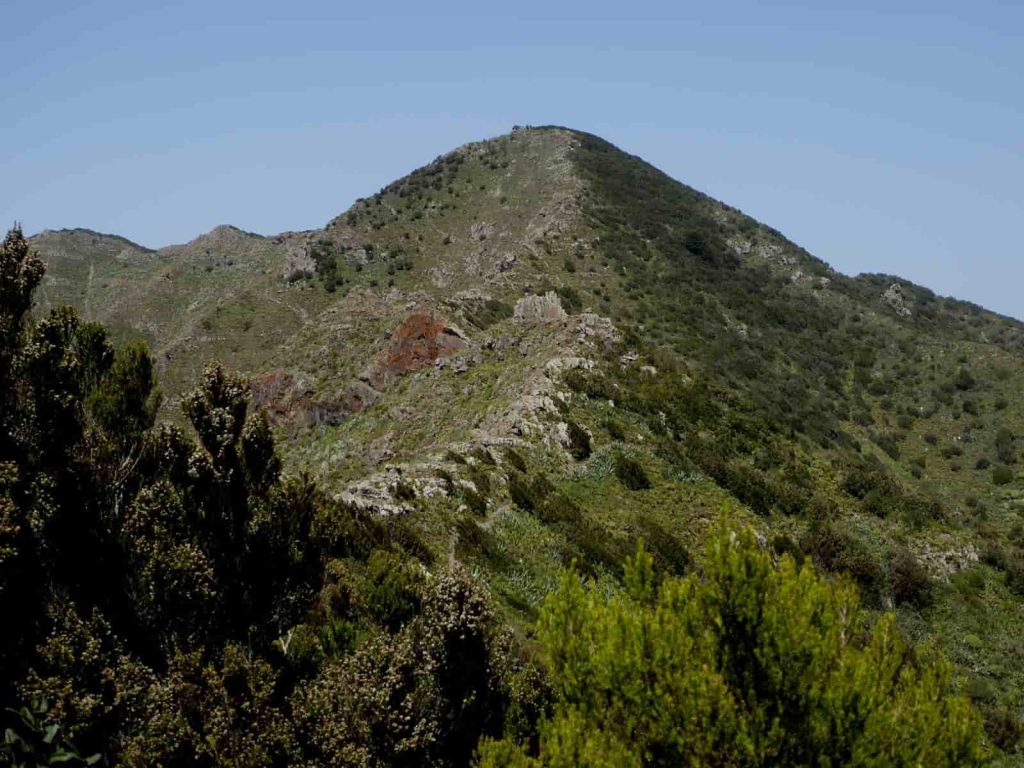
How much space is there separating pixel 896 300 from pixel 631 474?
213 ft

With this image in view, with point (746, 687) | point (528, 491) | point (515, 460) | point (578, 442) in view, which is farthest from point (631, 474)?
point (746, 687)

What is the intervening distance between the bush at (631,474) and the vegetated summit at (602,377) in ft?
0.40

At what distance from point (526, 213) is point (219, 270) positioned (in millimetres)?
40136

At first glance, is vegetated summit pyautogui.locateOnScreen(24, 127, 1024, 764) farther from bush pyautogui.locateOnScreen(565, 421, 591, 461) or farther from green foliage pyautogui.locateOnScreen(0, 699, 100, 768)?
green foliage pyautogui.locateOnScreen(0, 699, 100, 768)

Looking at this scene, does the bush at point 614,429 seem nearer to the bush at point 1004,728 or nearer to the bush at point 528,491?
the bush at point 528,491

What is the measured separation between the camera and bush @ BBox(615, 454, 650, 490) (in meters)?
26.7

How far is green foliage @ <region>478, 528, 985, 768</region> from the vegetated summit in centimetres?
858

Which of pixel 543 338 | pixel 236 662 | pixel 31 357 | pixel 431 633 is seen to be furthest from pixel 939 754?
pixel 543 338

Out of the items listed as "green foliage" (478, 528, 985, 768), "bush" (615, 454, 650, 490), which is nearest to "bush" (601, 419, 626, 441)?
"bush" (615, 454, 650, 490)

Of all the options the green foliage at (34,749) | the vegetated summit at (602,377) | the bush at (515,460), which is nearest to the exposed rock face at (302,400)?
the vegetated summit at (602,377)

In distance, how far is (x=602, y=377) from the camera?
3369 centimetres

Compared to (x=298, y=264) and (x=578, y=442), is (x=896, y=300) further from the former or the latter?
(x=298, y=264)

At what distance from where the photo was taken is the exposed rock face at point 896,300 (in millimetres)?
74875

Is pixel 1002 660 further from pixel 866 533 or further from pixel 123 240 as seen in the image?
pixel 123 240
